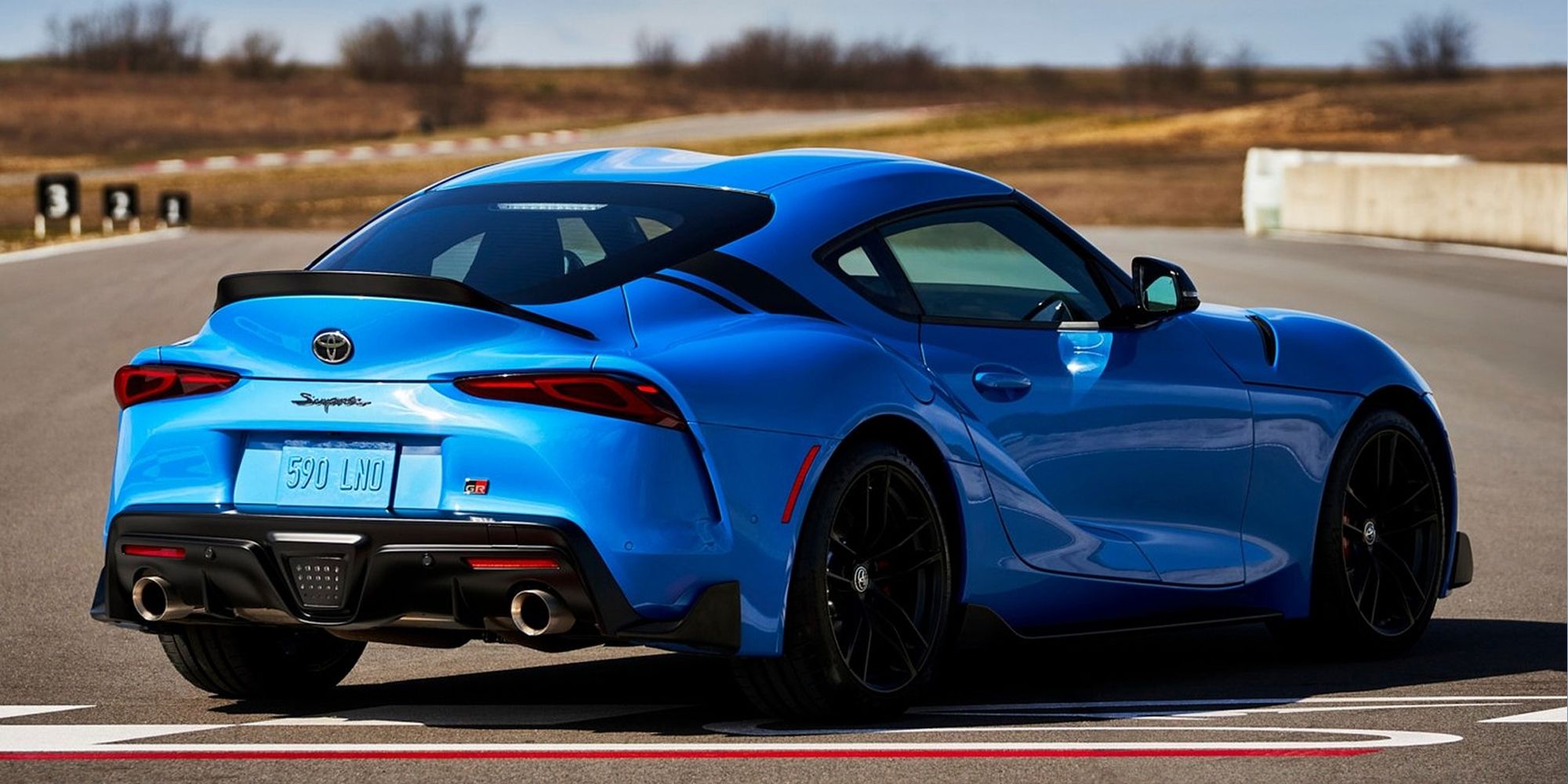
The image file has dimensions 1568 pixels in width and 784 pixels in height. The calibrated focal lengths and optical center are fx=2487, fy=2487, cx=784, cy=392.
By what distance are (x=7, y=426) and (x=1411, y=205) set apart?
2863cm

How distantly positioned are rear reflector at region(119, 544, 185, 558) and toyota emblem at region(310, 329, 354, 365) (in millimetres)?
564

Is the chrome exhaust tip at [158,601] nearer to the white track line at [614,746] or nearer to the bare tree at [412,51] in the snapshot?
the white track line at [614,746]

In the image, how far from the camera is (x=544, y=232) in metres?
6.27

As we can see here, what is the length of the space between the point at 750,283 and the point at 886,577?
0.80 meters

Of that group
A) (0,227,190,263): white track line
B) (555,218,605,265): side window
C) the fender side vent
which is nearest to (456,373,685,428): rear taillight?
(555,218,605,265): side window

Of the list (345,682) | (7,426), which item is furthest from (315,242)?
(345,682)

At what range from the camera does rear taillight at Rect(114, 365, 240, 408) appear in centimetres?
577

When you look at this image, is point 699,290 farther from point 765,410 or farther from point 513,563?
point 513,563

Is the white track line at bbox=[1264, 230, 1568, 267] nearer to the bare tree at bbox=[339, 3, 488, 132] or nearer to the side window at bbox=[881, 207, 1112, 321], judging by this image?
the side window at bbox=[881, 207, 1112, 321]

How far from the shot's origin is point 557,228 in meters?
6.25

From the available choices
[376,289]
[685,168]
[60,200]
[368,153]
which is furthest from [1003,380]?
[368,153]

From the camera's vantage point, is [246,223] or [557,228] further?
[246,223]

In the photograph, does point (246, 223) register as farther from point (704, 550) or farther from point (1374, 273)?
point (704, 550)

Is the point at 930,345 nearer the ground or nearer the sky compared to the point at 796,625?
nearer the sky
